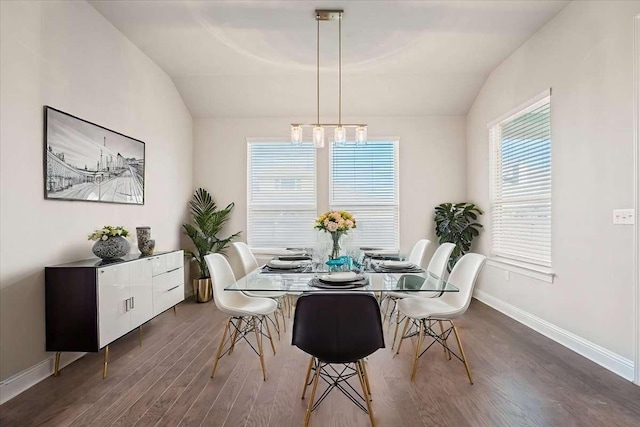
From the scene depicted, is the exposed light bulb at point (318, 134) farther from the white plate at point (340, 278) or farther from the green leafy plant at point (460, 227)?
the green leafy plant at point (460, 227)

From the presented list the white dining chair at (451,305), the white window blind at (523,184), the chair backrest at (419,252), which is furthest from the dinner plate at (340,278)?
the white window blind at (523,184)

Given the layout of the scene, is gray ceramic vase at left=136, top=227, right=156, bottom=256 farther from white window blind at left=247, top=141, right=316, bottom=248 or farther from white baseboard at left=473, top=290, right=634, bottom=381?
white baseboard at left=473, top=290, right=634, bottom=381

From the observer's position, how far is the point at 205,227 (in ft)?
17.1

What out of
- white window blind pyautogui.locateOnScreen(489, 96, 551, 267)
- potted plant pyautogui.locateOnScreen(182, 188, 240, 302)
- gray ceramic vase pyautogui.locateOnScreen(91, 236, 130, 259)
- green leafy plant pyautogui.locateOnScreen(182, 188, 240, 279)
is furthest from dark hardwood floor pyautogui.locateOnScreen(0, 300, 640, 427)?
green leafy plant pyautogui.locateOnScreen(182, 188, 240, 279)

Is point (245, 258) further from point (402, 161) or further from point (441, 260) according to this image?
point (402, 161)

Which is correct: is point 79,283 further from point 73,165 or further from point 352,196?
point 352,196

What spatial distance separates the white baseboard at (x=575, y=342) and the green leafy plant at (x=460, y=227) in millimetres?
858

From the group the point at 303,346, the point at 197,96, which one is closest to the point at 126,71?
the point at 197,96

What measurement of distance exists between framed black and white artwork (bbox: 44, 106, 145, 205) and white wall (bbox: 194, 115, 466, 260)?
1.54 m

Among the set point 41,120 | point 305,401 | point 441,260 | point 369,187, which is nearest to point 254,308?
point 305,401

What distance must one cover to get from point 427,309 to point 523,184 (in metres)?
2.28

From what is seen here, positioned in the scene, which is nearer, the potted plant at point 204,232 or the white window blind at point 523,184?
the white window blind at point 523,184

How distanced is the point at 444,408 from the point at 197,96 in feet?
16.2

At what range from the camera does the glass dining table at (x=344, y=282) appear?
2.32 metres
